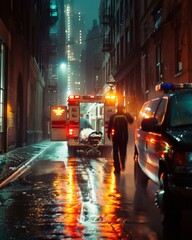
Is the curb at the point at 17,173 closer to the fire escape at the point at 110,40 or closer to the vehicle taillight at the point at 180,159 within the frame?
the vehicle taillight at the point at 180,159

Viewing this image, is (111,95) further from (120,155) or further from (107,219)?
(107,219)

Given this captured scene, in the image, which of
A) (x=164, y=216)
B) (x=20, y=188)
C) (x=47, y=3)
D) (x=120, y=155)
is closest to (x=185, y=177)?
(x=164, y=216)

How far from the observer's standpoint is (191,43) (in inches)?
670

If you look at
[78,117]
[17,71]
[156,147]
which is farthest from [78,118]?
[156,147]

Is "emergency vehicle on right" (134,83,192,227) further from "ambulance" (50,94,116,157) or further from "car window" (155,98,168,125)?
"ambulance" (50,94,116,157)

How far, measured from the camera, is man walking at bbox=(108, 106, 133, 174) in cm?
1226

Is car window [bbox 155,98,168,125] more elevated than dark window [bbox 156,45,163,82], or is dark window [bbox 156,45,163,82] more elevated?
dark window [bbox 156,45,163,82]

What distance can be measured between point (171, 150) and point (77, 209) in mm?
2311

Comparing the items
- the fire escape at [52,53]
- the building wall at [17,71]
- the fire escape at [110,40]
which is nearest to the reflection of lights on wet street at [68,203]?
the building wall at [17,71]

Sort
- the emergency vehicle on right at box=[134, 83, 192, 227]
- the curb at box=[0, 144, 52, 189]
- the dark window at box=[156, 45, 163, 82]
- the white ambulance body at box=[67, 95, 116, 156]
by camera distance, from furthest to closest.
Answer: the dark window at box=[156, 45, 163, 82] < the white ambulance body at box=[67, 95, 116, 156] < the curb at box=[0, 144, 52, 189] < the emergency vehicle on right at box=[134, 83, 192, 227]

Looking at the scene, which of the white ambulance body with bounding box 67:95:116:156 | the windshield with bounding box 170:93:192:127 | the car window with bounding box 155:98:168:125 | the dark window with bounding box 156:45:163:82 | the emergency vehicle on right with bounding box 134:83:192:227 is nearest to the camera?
the emergency vehicle on right with bounding box 134:83:192:227

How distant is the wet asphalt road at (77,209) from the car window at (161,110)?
5.13ft

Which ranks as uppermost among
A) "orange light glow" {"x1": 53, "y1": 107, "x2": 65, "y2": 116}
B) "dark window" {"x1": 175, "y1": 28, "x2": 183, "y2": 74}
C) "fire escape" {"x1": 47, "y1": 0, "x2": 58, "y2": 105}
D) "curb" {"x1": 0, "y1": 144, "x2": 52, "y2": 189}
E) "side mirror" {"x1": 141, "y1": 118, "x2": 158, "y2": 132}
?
"fire escape" {"x1": 47, "y1": 0, "x2": 58, "y2": 105}

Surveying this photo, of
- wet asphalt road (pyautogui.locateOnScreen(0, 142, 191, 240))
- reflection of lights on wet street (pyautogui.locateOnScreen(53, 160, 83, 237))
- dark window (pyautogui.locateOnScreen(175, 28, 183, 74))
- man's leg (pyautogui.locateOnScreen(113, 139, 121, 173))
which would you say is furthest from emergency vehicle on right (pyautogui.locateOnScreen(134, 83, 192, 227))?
dark window (pyautogui.locateOnScreen(175, 28, 183, 74))
